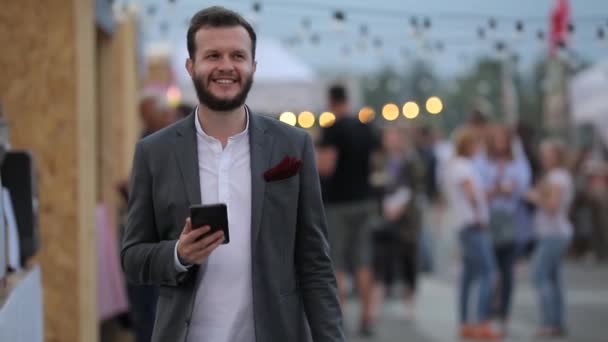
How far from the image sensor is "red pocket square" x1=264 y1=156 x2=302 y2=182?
11.9 ft

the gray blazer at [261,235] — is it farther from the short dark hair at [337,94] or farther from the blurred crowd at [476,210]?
the short dark hair at [337,94]

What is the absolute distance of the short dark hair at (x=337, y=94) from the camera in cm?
1085

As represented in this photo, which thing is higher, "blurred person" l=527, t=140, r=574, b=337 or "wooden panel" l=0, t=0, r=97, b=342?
"wooden panel" l=0, t=0, r=97, b=342

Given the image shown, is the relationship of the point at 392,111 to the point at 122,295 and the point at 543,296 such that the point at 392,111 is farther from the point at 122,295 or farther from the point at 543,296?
the point at 122,295

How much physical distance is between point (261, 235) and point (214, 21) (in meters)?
0.67

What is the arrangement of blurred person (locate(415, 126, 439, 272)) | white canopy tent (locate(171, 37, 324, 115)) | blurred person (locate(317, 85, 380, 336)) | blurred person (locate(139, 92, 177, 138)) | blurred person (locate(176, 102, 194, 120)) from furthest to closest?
white canopy tent (locate(171, 37, 324, 115)) < blurred person (locate(415, 126, 439, 272)) < blurred person (locate(317, 85, 380, 336)) < blurred person (locate(176, 102, 194, 120)) < blurred person (locate(139, 92, 177, 138))

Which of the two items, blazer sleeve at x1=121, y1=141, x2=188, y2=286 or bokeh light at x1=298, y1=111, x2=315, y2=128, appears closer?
blazer sleeve at x1=121, y1=141, x2=188, y2=286

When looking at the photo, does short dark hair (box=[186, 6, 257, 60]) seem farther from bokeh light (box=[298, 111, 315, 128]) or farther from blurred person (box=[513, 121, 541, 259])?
bokeh light (box=[298, 111, 315, 128])

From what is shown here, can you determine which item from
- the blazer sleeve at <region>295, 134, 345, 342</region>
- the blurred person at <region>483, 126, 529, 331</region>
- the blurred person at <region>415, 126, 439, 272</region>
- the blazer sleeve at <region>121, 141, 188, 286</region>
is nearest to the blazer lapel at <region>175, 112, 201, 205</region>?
the blazer sleeve at <region>121, 141, 188, 286</region>

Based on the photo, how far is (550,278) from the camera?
11.0 m

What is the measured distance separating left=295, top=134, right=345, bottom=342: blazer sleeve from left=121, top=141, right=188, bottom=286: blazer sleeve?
1.48 ft

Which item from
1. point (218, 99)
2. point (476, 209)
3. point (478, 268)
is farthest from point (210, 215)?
point (478, 268)

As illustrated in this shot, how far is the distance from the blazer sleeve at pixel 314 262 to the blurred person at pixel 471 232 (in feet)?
23.0

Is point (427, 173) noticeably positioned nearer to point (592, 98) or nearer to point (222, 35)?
point (592, 98)
